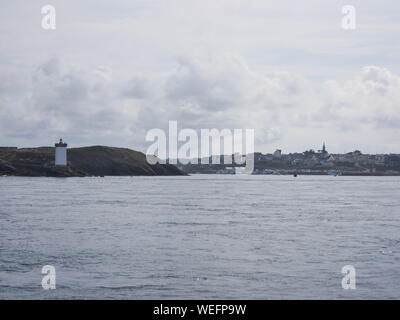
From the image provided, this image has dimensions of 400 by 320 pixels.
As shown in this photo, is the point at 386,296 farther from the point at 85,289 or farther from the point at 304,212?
the point at 304,212

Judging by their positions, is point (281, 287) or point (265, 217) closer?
point (281, 287)

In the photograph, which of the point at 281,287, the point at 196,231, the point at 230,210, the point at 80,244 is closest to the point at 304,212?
the point at 230,210

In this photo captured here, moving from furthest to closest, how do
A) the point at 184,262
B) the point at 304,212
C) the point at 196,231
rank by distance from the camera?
1. the point at 304,212
2. the point at 196,231
3. the point at 184,262

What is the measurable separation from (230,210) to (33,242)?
31.0 metres

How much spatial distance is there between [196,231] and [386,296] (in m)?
21.8

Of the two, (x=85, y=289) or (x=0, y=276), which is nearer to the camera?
(x=85, y=289)

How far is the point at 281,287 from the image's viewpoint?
79.3 ft
